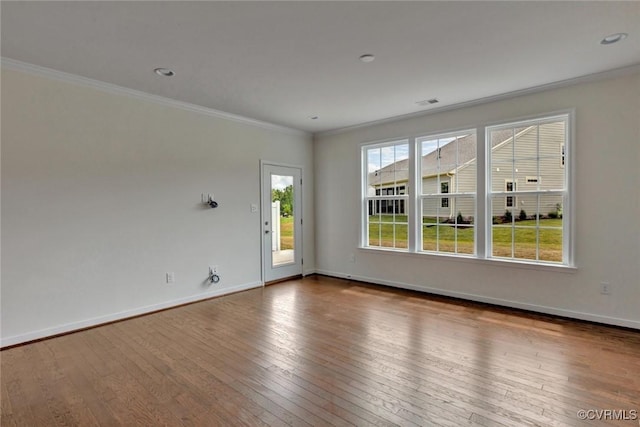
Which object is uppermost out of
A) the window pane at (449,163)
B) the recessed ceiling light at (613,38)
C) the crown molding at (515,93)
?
the recessed ceiling light at (613,38)

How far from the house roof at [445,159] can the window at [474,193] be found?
0.04 ft

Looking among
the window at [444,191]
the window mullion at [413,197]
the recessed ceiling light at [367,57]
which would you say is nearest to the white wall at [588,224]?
the window mullion at [413,197]

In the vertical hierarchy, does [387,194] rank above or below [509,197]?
above

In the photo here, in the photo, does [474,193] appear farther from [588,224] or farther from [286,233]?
[286,233]

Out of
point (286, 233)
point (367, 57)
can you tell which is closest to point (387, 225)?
point (286, 233)

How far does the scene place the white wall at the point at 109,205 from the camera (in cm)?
322

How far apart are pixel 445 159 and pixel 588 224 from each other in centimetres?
188

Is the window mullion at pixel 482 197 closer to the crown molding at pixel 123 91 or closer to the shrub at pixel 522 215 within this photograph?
the shrub at pixel 522 215

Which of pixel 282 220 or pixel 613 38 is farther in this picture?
pixel 282 220

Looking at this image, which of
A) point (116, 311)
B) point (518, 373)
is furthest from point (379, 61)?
point (116, 311)

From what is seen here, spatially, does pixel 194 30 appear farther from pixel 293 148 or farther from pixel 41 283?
pixel 293 148

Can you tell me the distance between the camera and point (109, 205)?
150 inches

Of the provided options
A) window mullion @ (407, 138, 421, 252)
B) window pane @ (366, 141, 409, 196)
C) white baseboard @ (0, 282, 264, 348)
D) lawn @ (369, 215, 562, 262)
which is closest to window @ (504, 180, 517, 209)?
lawn @ (369, 215, 562, 262)

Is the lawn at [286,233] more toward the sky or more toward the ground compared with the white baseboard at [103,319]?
Result: more toward the sky
